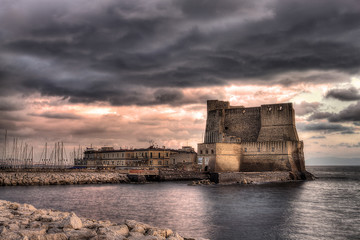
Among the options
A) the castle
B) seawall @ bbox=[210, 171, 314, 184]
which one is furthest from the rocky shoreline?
the castle

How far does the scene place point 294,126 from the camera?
182 feet

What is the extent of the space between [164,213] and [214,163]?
28.0m

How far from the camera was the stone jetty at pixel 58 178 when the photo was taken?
41.4 metres

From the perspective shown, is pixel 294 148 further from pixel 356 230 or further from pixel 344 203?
pixel 356 230

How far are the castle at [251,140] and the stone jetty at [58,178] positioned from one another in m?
13.1

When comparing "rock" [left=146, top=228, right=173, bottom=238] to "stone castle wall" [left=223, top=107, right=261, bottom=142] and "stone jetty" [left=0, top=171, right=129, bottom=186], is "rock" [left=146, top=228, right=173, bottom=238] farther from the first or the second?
"stone castle wall" [left=223, top=107, right=261, bottom=142]

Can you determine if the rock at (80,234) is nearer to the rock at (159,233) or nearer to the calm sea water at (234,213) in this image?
the rock at (159,233)

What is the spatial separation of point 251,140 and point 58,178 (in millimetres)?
30433

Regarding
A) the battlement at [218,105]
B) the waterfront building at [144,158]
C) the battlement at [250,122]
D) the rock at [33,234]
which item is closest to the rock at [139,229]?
the rock at [33,234]

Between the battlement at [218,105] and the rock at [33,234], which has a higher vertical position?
the battlement at [218,105]

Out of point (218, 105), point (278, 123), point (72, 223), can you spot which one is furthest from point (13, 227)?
point (218, 105)

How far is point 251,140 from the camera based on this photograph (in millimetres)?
56969

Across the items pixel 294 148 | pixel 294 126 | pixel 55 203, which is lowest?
pixel 55 203

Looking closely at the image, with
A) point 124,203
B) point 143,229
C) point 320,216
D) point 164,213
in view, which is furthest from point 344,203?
point 143,229
